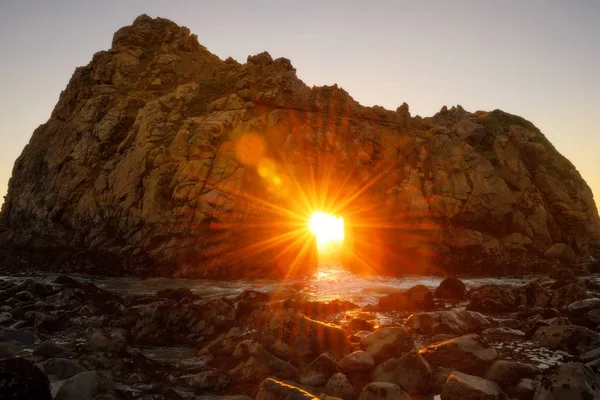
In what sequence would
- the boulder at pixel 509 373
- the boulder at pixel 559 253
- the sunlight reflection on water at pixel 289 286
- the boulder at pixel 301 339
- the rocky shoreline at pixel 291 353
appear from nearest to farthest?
1. the rocky shoreline at pixel 291 353
2. the boulder at pixel 509 373
3. the boulder at pixel 301 339
4. the sunlight reflection on water at pixel 289 286
5. the boulder at pixel 559 253

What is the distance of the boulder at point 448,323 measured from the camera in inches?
563

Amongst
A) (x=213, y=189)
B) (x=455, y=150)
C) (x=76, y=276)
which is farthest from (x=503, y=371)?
(x=455, y=150)

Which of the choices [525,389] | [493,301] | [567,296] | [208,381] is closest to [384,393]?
[525,389]

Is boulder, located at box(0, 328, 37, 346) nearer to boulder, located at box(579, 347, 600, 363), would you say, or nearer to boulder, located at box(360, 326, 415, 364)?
boulder, located at box(360, 326, 415, 364)

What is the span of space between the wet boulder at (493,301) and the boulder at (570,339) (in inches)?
241

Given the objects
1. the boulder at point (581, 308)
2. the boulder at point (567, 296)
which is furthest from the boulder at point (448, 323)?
the boulder at point (567, 296)

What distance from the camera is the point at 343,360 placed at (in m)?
10.4

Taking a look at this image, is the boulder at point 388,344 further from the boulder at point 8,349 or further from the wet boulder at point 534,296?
the wet boulder at point 534,296

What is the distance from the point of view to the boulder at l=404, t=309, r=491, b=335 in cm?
1429

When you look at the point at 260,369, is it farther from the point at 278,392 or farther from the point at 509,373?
the point at 509,373

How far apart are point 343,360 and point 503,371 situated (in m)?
4.16

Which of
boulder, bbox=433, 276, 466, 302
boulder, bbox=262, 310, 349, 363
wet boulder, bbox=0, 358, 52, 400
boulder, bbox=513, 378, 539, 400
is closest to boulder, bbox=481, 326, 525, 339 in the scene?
boulder, bbox=513, 378, 539, 400

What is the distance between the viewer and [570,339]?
39.6 feet

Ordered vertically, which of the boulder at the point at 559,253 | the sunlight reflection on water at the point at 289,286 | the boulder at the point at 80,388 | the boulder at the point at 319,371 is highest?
the boulder at the point at 559,253
